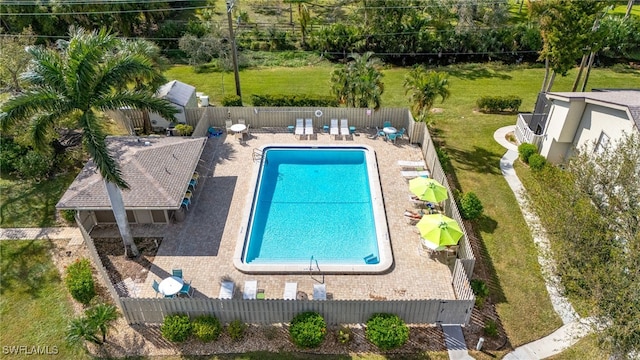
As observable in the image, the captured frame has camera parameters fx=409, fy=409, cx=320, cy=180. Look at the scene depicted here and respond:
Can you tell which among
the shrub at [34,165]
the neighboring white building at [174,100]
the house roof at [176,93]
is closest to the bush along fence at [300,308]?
the shrub at [34,165]

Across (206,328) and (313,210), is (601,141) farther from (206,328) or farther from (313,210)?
(206,328)

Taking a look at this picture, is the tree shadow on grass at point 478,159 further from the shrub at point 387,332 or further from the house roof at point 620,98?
the shrub at point 387,332

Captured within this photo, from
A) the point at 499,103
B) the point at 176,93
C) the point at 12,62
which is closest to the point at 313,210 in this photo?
the point at 176,93

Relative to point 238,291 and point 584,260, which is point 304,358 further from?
point 584,260

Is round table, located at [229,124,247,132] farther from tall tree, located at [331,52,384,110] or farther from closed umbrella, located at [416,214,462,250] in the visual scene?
closed umbrella, located at [416,214,462,250]

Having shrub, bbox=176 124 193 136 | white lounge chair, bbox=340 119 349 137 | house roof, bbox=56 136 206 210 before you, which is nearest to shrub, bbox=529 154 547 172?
white lounge chair, bbox=340 119 349 137
